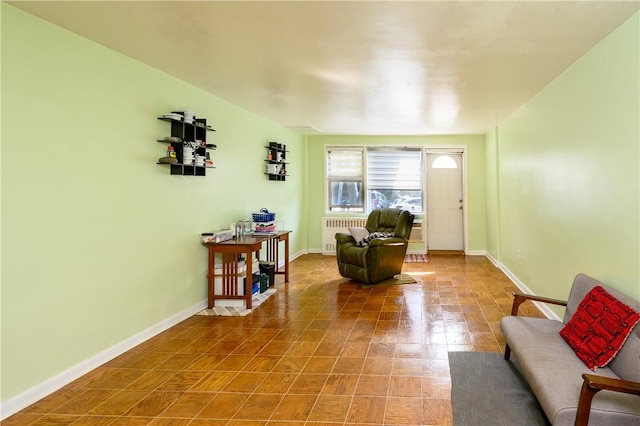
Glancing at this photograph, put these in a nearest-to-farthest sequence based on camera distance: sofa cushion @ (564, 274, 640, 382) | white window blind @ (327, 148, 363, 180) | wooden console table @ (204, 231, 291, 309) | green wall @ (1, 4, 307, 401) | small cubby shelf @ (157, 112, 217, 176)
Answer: sofa cushion @ (564, 274, 640, 382) < green wall @ (1, 4, 307, 401) < small cubby shelf @ (157, 112, 217, 176) < wooden console table @ (204, 231, 291, 309) < white window blind @ (327, 148, 363, 180)

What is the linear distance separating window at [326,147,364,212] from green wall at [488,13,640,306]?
3.18 m

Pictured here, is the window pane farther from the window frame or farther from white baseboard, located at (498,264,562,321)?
white baseboard, located at (498,264,562,321)

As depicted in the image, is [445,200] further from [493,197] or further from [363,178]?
[363,178]

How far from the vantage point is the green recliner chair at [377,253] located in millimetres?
4703

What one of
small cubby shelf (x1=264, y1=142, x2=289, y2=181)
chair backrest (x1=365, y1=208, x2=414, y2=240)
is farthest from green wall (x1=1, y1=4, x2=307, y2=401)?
chair backrest (x1=365, y1=208, x2=414, y2=240)

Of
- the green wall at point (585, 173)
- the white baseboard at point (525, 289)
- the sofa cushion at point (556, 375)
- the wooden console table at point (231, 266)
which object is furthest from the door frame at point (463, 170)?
the sofa cushion at point (556, 375)

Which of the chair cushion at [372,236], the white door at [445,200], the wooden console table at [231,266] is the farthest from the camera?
the white door at [445,200]

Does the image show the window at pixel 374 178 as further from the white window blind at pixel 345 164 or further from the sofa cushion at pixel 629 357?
the sofa cushion at pixel 629 357

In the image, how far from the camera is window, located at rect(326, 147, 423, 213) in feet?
23.6

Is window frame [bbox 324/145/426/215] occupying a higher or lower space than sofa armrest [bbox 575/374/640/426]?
higher

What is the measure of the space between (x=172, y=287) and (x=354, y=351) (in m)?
1.77

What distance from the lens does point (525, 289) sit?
14.2 ft

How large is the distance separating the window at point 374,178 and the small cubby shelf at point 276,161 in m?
1.60

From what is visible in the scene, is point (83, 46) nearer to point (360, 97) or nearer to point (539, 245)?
point (360, 97)
